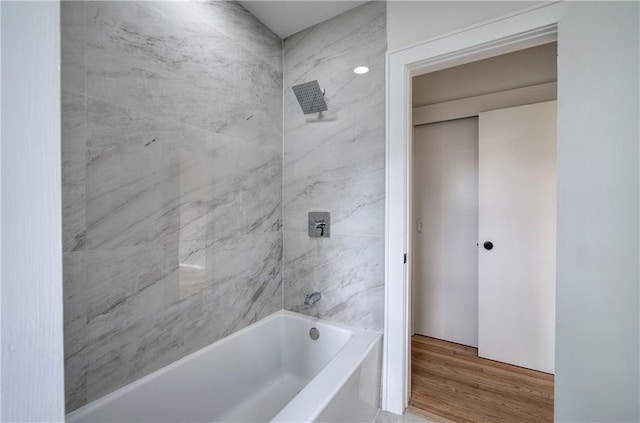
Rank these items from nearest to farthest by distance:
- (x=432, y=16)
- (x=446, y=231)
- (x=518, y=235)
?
(x=432, y=16)
(x=518, y=235)
(x=446, y=231)

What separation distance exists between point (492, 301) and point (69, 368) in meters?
2.67

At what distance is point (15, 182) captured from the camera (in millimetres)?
331

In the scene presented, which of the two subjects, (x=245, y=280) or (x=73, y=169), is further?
(x=245, y=280)

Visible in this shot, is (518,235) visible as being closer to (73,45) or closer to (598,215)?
(598,215)

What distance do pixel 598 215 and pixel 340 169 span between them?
129cm

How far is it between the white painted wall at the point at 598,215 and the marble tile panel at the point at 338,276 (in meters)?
0.88

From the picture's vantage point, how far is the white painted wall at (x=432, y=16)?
1.37 meters

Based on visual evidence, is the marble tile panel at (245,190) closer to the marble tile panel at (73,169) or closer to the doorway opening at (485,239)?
the marble tile panel at (73,169)

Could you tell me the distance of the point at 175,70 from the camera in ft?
4.49

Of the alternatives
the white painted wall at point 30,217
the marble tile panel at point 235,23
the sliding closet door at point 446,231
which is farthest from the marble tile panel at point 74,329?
the sliding closet door at point 446,231

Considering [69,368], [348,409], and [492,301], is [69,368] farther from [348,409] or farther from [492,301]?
[492,301]

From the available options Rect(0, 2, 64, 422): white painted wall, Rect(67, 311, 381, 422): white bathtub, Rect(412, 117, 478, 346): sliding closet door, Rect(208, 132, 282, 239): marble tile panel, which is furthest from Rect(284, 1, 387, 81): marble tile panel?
Rect(67, 311, 381, 422): white bathtub

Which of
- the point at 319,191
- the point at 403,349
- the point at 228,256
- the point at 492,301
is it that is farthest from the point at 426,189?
the point at 228,256

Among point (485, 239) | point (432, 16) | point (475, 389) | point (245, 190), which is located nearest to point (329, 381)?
point (245, 190)
